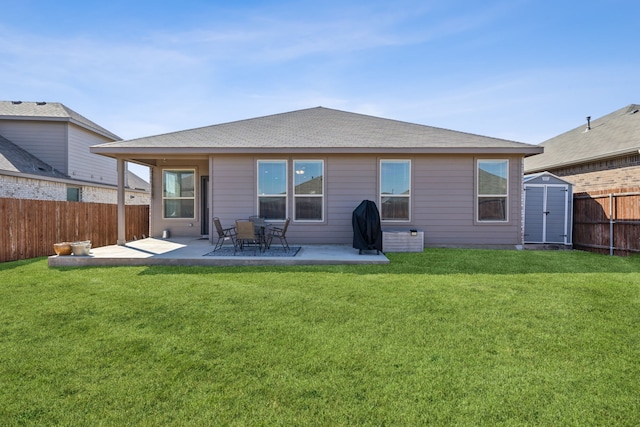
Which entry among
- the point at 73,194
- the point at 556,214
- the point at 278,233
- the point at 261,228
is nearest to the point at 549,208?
the point at 556,214

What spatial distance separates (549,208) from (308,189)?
6.91m

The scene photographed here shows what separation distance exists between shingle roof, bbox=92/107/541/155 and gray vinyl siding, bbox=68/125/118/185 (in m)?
7.68

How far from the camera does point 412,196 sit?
876 centimetres

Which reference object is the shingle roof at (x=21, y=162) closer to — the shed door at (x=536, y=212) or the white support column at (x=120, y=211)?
the white support column at (x=120, y=211)

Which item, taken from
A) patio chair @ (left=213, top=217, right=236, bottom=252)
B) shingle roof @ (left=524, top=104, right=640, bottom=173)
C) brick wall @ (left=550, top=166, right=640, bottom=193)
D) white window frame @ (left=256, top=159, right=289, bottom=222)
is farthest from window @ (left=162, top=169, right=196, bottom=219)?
shingle roof @ (left=524, top=104, right=640, bottom=173)

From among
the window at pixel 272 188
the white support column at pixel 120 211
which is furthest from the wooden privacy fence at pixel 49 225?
the window at pixel 272 188

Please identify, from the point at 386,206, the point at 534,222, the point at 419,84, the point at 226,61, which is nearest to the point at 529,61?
the point at 419,84

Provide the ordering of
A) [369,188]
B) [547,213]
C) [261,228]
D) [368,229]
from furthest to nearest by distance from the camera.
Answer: [547,213] → [369,188] → [261,228] → [368,229]

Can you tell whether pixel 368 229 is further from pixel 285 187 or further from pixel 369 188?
pixel 285 187

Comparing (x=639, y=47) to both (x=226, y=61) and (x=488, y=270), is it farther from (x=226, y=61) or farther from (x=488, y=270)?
(x=226, y=61)

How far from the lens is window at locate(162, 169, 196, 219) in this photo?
10.6m

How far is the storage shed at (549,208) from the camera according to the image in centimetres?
930

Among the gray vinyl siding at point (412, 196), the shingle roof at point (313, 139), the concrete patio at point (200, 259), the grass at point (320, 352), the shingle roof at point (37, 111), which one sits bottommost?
the grass at point (320, 352)

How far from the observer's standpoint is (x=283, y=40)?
10.7m
